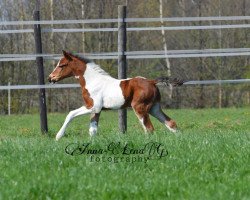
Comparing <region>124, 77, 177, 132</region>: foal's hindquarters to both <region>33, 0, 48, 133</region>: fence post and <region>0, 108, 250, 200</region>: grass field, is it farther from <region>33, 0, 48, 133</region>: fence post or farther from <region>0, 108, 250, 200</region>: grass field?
<region>33, 0, 48, 133</region>: fence post

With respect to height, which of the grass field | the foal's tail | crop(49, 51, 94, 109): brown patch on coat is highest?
crop(49, 51, 94, 109): brown patch on coat

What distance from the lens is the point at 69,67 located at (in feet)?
34.8

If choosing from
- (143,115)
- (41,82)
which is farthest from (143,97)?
(41,82)

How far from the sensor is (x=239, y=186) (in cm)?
557

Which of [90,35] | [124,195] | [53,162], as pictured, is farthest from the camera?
[90,35]

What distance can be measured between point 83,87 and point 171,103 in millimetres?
23229

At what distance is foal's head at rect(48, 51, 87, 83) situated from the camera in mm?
10539

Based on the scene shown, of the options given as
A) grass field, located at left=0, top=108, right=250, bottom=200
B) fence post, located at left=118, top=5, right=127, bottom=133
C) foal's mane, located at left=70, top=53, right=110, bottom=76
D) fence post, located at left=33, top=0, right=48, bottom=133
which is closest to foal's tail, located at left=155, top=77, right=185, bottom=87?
foal's mane, located at left=70, top=53, right=110, bottom=76

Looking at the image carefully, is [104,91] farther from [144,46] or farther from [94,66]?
[144,46]

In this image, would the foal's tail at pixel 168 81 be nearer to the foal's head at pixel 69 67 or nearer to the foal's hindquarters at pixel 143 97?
the foal's hindquarters at pixel 143 97

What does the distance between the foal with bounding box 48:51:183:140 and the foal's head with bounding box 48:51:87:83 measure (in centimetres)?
4

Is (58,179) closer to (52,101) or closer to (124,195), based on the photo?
(124,195)

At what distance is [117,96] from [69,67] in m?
1.05

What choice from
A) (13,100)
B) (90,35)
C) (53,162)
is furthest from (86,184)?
(90,35)
